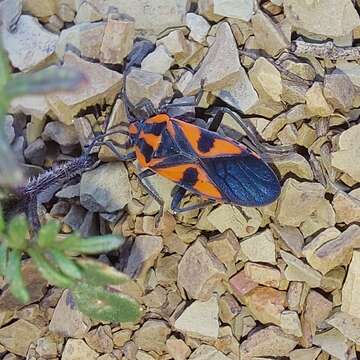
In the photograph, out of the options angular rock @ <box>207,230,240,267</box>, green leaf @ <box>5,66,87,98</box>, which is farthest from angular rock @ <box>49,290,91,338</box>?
green leaf @ <box>5,66,87,98</box>

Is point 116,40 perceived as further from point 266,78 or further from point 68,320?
point 68,320

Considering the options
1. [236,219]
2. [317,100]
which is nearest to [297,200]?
[236,219]

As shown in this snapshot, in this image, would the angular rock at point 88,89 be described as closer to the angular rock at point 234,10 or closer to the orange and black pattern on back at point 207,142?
the orange and black pattern on back at point 207,142

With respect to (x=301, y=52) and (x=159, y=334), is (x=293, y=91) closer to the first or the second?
(x=301, y=52)

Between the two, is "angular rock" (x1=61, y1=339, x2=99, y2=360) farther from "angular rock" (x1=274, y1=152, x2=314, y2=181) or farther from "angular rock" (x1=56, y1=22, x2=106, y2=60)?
"angular rock" (x1=56, y1=22, x2=106, y2=60)

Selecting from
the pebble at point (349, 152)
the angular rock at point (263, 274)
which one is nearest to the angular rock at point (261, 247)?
the angular rock at point (263, 274)

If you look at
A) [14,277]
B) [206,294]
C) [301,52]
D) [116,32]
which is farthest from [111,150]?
[14,277]
